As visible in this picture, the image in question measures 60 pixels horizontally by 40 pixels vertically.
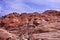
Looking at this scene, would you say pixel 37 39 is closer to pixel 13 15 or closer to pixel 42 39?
pixel 42 39

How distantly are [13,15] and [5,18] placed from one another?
2718 mm

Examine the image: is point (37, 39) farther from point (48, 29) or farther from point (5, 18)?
point (5, 18)

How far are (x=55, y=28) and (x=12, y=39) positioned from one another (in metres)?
→ 5.13

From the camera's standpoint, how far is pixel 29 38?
18.3 m

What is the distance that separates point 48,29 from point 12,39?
14.8 ft

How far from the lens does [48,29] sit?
19938mm

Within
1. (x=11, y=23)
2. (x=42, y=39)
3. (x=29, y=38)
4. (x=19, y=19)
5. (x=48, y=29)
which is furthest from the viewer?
(x=19, y=19)

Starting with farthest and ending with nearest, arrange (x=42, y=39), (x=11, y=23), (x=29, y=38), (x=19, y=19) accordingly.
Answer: (x=19, y=19) → (x=11, y=23) → (x=29, y=38) → (x=42, y=39)

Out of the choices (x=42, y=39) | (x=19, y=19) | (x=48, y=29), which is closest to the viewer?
(x=42, y=39)

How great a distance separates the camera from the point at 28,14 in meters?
63.2

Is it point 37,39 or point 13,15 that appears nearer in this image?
point 37,39

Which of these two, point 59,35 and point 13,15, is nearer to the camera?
point 59,35

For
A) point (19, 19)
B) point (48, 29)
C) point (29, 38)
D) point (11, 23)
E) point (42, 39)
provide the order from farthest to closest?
point (19, 19) < point (11, 23) < point (48, 29) < point (29, 38) < point (42, 39)

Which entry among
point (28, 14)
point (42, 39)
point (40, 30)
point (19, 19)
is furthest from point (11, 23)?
point (42, 39)
